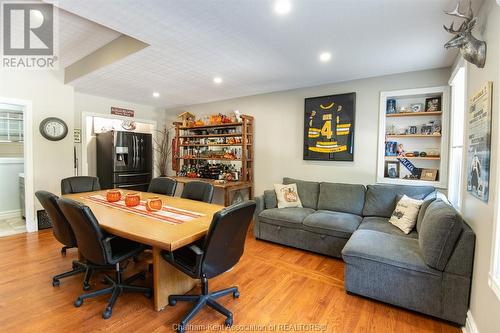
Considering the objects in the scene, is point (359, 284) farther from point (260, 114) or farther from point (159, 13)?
point (260, 114)

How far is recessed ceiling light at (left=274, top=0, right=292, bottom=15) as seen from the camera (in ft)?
5.90

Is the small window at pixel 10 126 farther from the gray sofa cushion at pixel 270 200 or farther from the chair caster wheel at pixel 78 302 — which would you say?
the gray sofa cushion at pixel 270 200

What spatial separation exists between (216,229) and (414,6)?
86.1 inches

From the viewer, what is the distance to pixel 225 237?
5.70 ft

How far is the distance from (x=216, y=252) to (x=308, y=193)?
7.87 feet

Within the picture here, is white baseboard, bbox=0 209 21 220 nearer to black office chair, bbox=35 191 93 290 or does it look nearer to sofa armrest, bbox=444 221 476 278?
black office chair, bbox=35 191 93 290

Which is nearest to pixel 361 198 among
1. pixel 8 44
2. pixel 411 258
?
pixel 411 258

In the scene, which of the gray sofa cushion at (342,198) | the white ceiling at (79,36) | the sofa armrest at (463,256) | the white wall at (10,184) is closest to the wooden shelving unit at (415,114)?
the gray sofa cushion at (342,198)

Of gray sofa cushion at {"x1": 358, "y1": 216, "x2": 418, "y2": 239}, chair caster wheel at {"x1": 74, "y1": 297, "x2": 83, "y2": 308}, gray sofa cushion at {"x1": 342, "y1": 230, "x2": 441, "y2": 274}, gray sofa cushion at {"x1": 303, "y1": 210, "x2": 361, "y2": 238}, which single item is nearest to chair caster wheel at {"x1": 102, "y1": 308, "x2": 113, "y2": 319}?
chair caster wheel at {"x1": 74, "y1": 297, "x2": 83, "y2": 308}

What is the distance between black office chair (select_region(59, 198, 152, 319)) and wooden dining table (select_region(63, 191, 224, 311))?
4.1 inches

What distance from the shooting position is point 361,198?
345cm

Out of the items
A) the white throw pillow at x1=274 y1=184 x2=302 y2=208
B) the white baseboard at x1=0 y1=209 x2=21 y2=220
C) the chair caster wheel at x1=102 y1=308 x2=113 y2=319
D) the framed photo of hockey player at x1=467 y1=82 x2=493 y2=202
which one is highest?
the framed photo of hockey player at x1=467 y1=82 x2=493 y2=202

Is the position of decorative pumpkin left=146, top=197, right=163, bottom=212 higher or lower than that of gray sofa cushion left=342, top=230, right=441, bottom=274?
higher

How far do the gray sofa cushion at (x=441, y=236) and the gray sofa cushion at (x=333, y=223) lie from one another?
0.97m
